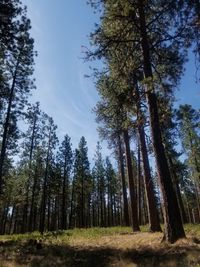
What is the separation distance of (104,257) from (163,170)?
3760 millimetres

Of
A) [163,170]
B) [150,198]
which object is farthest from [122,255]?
[150,198]

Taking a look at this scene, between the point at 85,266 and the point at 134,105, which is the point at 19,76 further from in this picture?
the point at 85,266

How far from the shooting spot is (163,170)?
11.4 meters

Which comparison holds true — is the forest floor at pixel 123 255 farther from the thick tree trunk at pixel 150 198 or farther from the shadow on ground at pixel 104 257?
the thick tree trunk at pixel 150 198

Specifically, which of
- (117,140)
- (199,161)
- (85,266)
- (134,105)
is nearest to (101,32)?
(134,105)

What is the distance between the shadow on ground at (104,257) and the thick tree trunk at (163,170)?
985 millimetres

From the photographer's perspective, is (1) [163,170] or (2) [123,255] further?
(1) [163,170]

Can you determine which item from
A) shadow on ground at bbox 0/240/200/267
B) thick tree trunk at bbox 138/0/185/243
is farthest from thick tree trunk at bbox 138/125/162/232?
shadow on ground at bbox 0/240/200/267

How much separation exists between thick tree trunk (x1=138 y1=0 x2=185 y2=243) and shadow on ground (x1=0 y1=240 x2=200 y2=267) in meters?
0.99

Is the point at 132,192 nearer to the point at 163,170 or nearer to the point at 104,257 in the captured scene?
the point at 163,170

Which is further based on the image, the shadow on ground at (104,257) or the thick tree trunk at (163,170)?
the thick tree trunk at (163,170)

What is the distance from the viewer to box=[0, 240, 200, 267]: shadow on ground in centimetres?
816

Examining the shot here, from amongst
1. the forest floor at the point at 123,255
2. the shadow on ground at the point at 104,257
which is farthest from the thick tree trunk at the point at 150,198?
the shadow on ground at the point at 104,257

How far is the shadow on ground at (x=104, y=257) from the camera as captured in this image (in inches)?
321
